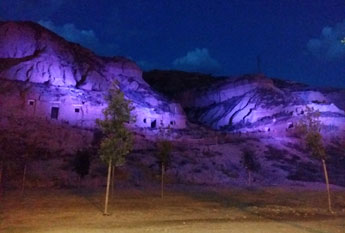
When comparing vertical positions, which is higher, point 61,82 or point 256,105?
point 61,82

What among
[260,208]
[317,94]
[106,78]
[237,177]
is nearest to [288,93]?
[317,94]

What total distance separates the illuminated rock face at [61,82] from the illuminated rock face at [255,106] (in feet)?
67.0

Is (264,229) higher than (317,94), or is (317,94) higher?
(317,94)

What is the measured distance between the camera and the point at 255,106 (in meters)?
101

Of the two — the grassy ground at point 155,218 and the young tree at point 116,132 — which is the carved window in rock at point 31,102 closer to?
the grassy ground at point 155,218

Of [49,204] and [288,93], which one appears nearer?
[49,204]

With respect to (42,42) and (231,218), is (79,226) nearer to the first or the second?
(231,218)

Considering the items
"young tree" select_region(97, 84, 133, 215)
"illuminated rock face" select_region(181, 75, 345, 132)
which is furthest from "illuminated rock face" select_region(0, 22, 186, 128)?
"young tree" select_region(97, 84, 133, 215)

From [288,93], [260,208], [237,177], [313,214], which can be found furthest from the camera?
[288,93]

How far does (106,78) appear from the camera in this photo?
94.0m

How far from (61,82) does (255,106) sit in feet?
176

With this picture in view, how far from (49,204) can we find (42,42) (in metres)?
74.7

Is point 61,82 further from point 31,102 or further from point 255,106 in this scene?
point 255,106

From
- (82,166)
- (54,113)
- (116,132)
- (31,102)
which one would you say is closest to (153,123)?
(54,113)
